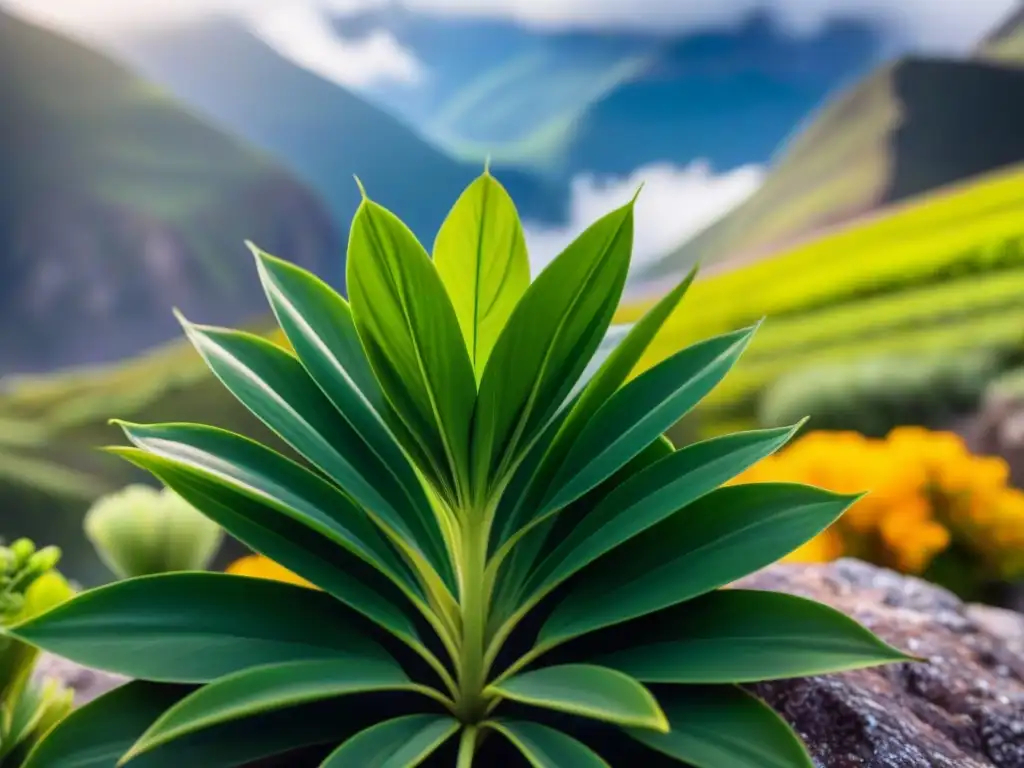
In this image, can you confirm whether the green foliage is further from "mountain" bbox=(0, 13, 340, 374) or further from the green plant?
the green plant

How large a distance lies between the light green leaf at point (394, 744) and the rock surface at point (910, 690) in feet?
0.82

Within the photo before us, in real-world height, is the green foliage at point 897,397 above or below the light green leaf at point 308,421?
above

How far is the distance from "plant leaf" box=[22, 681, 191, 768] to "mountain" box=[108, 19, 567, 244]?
260 centimetres

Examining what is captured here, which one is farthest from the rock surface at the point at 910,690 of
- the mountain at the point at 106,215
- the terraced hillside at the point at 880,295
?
the mountain at the point at 106,215

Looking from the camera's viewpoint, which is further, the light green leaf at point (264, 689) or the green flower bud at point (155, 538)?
the green flower bud at point (155, 538)

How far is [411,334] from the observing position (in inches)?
16.6

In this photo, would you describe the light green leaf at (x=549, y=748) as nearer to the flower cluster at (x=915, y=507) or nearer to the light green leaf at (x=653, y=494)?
the light green leaf at (x=653, y=494)

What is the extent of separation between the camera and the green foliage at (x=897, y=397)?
2.56m

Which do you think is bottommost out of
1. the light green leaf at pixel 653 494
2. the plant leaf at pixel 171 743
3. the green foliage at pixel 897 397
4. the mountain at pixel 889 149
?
the plant leaf at pixel 171 743

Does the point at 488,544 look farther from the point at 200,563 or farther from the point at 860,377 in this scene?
the point at 860,377

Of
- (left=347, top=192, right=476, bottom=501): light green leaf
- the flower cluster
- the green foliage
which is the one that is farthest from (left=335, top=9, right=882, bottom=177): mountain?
(left=347, top=192, right=476, bottom=501): light green leaf

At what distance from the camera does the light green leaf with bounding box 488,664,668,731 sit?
0.34 m

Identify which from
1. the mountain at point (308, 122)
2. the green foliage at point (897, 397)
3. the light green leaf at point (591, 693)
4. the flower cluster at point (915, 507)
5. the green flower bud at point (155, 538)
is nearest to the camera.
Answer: the light green leaf at point (591, 693)

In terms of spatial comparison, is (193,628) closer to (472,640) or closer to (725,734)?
(472,640)
